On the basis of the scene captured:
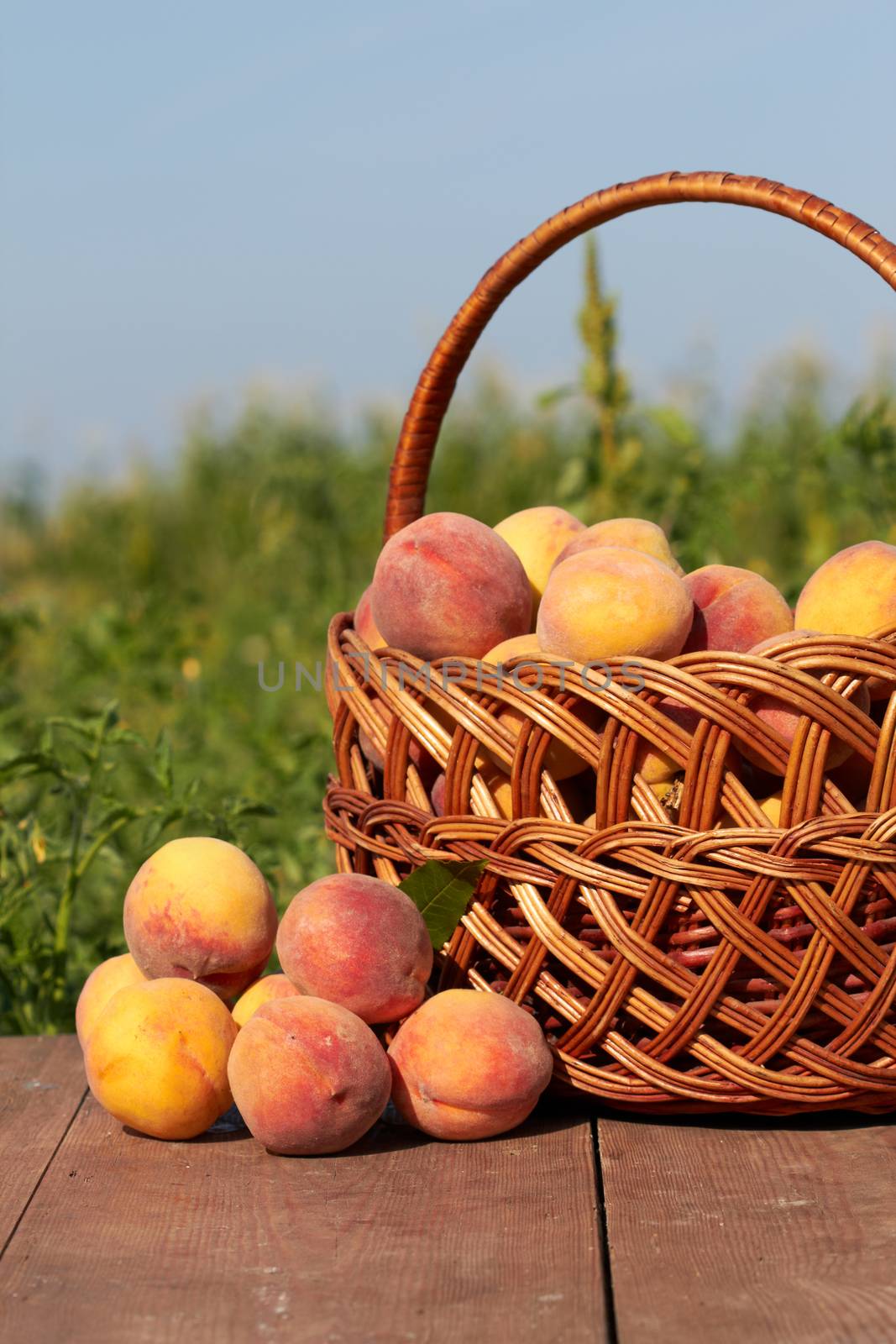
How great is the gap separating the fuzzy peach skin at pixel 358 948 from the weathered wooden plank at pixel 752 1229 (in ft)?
0.83

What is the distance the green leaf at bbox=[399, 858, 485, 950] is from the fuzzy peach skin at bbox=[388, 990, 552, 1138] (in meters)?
0.07

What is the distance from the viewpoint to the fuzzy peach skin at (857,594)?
1.44m

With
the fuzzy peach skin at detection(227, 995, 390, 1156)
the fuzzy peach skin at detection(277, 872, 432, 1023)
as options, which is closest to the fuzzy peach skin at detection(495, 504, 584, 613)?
the fuzzy peach skin at detection(277, 872, 432, 1023)

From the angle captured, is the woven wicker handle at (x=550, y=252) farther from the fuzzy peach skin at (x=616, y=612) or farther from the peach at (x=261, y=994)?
the peach at (x=261, y=994)

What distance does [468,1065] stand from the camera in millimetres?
1311

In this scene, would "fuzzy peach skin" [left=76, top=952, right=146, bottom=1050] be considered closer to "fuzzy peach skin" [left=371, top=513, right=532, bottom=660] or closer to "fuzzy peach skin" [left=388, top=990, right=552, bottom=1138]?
"fuzzy peach skin" [left=388, top=990, right=552, bottom=1138]

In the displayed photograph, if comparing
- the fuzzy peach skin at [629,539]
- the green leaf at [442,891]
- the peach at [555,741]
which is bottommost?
the green leaf at [442,891]

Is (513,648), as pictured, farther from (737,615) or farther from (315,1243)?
(315,1243)

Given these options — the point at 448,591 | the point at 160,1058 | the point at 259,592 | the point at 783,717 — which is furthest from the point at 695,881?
the point at 259,592

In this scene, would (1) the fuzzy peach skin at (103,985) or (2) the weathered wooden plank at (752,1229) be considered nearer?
(2) the weathered wooden plank at (752,1229)

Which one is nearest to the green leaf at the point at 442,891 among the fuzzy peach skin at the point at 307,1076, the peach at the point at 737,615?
the fuzzy peach skin at the point at 307,1076

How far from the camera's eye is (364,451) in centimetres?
509

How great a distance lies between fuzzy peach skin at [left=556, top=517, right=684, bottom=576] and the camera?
1586 mm

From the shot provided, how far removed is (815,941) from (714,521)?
1.55m
